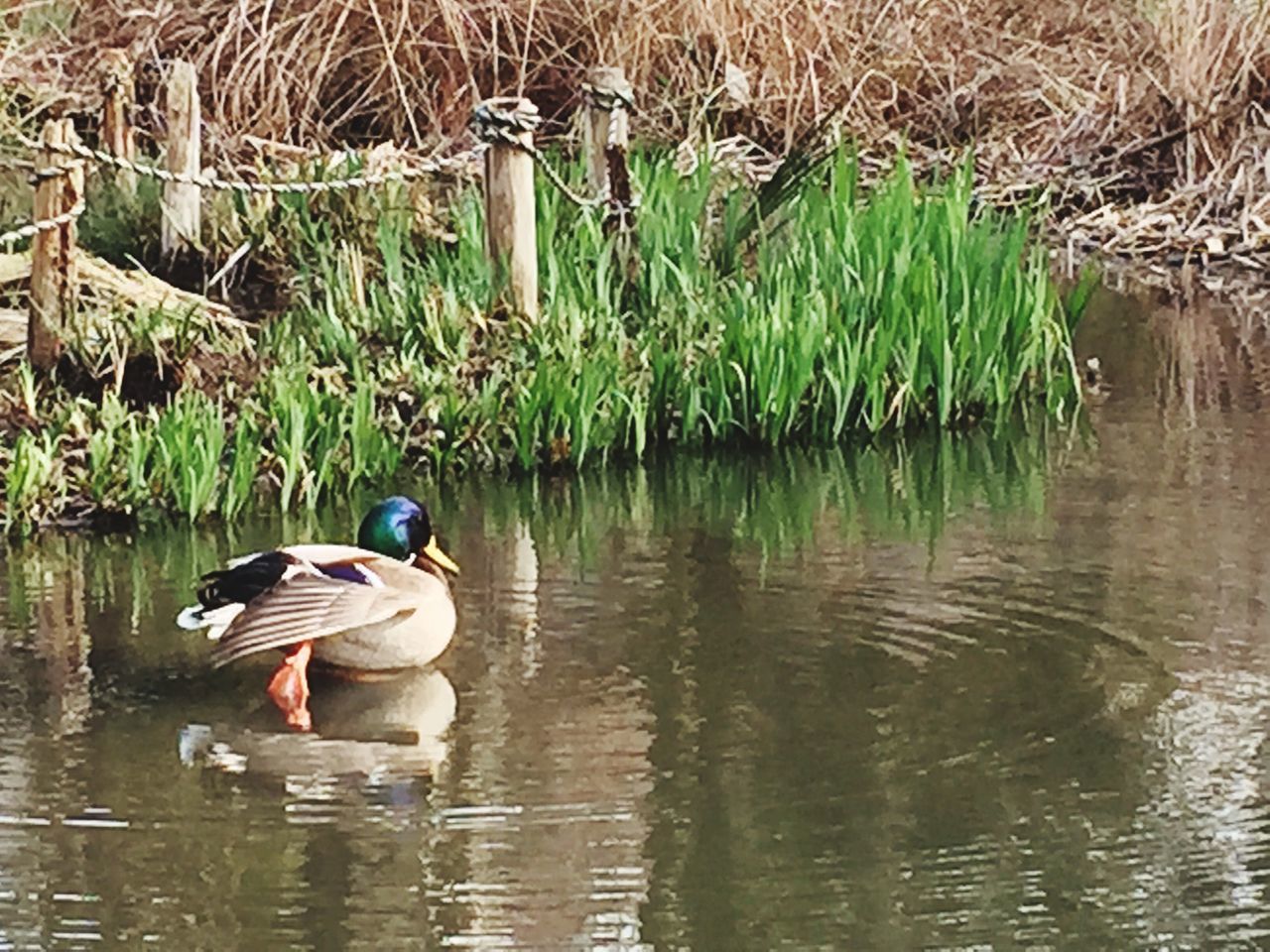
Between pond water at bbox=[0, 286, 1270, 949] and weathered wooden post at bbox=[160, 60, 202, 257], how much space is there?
344 cm

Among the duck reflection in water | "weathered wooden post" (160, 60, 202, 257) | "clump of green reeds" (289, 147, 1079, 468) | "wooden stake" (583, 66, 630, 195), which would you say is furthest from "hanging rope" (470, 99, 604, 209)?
the duck reflection in water

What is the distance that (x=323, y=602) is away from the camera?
18.1 feet

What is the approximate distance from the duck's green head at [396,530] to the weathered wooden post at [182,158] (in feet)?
15.8

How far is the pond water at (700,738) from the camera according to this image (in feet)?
14.0

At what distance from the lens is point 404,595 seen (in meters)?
5.61

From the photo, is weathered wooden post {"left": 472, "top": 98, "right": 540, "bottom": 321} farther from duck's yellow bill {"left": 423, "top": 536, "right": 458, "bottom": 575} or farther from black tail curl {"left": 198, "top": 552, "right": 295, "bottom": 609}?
black tail curl {"left": 198, "top": 552, "right": 295, "bottom": 609}

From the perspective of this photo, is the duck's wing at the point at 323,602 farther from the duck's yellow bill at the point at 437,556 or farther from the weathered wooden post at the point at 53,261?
the weathered wooden post at the point at 53,261

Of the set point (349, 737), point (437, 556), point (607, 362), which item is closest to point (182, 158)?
point (607, 362)

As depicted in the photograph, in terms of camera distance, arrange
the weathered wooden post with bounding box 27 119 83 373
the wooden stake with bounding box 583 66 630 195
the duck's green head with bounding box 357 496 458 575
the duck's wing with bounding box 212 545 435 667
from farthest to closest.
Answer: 1. the wooden stake with bounding box 583 66 630 195
2. the weathered wooden post with bounding box 27 119 83 373
3. the duck's green head with bounding box 357 496 458 575
4. the duck's wing with bounding box 212 545 435 667

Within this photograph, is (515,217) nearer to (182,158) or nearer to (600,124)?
(600,124)

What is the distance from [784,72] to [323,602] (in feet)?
32.2

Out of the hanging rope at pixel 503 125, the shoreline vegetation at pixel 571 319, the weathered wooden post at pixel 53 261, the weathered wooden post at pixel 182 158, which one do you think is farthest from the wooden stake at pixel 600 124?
the weathered wooden post at pixel 53 261

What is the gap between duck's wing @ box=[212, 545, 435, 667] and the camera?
5426 millimetres

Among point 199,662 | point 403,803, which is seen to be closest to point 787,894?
point 403,803
